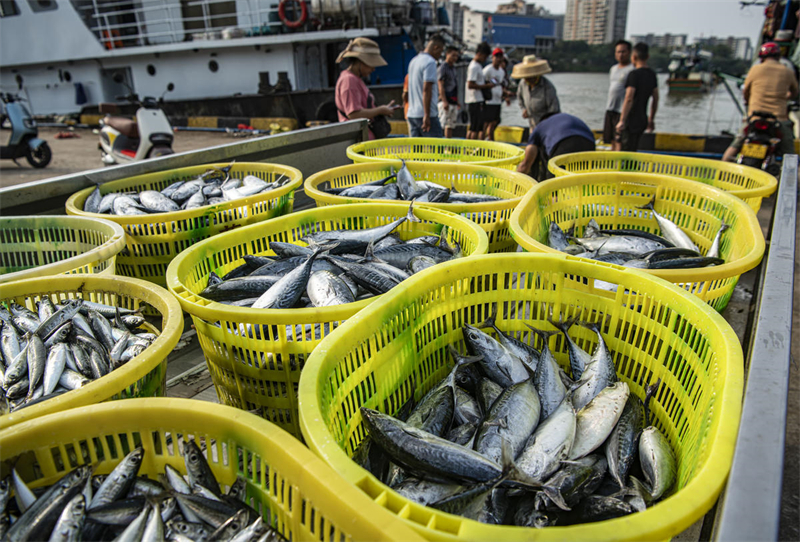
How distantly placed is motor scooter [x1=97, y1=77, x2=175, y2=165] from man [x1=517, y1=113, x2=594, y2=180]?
14.7ft

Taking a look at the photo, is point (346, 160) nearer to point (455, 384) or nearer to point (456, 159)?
point (456, 159)

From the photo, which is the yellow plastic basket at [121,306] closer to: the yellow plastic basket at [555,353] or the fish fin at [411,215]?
the yellow plastic basket at [555,353]

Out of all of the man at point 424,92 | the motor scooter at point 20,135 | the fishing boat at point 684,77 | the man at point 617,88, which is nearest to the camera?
the man at point 424,92

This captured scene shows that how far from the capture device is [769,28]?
16125 millimetres

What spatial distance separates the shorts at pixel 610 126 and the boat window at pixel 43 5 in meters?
16.9

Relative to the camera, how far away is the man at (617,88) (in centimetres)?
743

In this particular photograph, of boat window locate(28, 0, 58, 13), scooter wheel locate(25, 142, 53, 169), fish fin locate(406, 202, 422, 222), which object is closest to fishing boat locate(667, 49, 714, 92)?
boat window locate(28, 0, 58, 13)

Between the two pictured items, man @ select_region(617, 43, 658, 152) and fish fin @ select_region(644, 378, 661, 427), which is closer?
fish fin @ select_region(644, 378, 661, 427)

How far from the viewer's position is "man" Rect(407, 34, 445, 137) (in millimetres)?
6199

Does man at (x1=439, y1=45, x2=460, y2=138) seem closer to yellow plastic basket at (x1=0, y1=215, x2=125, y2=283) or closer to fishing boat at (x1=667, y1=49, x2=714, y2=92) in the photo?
yellow plastic basket at (x1=0, y1=215, x2=125, y2=283)

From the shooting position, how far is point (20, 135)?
970 centimetres

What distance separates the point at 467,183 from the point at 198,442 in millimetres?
3052

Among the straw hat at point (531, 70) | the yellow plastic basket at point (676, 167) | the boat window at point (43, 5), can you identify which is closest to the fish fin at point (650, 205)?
the yellow plastic basket at point (676, 167)

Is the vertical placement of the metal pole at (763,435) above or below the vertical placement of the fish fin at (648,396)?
above
